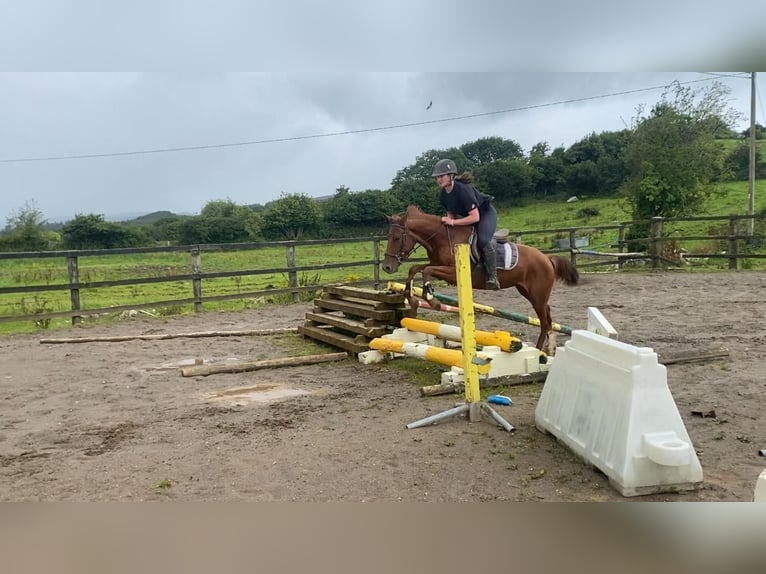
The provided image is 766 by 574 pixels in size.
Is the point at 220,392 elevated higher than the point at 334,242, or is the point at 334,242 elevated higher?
the point at 334,242

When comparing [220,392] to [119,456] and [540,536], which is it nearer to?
[119,456]

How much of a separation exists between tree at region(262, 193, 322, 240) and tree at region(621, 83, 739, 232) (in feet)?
33.5

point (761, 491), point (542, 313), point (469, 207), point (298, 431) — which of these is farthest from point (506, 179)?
point (761, 491)

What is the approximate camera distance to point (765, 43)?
5.65ft

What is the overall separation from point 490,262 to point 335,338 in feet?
6.85

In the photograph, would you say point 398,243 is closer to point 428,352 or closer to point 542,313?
point 428,352

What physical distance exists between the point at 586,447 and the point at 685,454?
0.59 meters

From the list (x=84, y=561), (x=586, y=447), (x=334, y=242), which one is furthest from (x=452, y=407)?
(x=334, y=242)

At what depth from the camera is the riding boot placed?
5.47m

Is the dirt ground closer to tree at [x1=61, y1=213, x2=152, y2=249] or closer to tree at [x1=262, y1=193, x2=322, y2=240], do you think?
tree at [x1=262, y1=193, x2=322, y2=240]

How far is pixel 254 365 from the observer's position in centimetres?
569

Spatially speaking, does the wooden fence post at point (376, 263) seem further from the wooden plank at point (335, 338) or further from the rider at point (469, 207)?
the rider at point (469, 207)

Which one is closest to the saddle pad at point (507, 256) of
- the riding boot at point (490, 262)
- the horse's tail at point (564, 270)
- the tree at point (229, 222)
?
the riding boot at point (490, 262)

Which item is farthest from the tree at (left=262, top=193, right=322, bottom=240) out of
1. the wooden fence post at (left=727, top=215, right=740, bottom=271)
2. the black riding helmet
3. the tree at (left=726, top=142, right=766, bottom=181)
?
the tree at (left=726, top=142, right=766, bottom=181)
